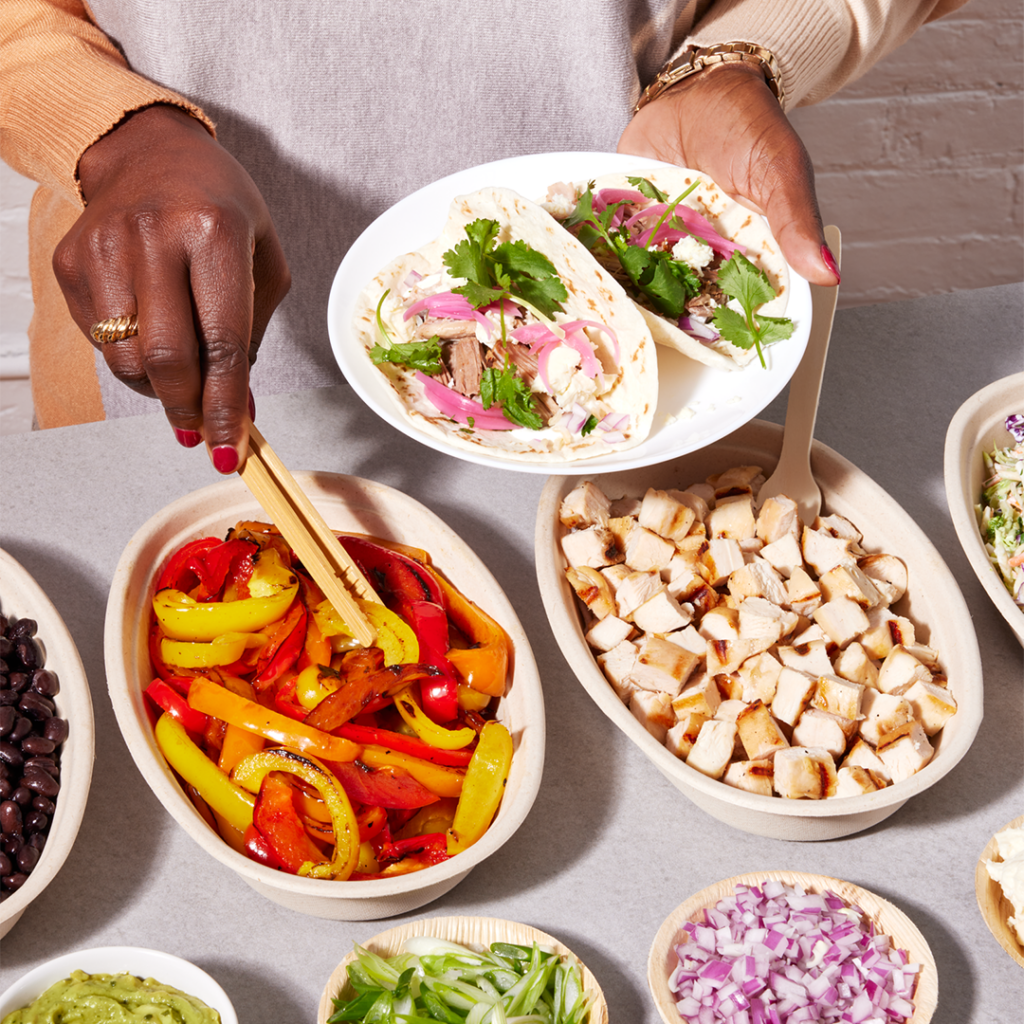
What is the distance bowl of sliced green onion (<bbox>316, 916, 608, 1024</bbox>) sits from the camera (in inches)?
43.8

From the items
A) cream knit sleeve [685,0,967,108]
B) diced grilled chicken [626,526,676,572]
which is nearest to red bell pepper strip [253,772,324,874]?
diced grilled chicken [626,526,676,572]

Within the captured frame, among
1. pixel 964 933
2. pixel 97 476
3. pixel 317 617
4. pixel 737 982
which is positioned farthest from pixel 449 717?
pixel 97 476

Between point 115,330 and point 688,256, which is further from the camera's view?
point 688,256

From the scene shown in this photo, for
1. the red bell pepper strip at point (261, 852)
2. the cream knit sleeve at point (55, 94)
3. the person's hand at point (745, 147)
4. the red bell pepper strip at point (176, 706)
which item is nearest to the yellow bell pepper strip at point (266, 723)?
the red bell pepper strip at point (176, 706)

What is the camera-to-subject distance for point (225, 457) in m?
1.28

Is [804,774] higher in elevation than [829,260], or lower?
lower

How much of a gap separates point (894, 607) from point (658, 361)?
1.78ft

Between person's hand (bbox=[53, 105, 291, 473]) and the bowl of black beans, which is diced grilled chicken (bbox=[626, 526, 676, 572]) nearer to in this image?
person's hand (bbox=[53, 105, 291, 473])

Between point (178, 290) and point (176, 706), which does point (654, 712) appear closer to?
point (176, 706)

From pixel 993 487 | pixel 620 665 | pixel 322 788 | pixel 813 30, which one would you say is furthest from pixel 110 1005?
pixel 813 30

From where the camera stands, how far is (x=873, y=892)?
1.31m

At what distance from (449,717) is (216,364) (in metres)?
0.58

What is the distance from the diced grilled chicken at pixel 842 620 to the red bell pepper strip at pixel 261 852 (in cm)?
84

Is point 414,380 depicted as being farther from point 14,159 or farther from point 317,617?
point 14,159
